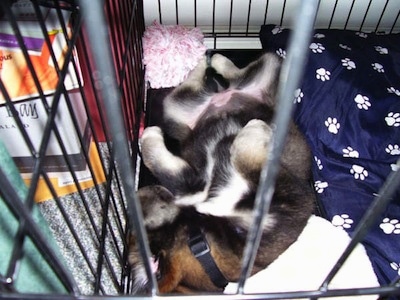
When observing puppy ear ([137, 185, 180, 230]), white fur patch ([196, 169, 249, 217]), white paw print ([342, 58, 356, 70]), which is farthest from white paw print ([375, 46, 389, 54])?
puppy ear ([137, 185, 180, 230])

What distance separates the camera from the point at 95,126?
4.47ft

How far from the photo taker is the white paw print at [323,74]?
140cm

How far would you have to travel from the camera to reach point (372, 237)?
3.76 ft

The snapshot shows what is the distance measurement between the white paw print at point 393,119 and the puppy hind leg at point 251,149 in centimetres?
40

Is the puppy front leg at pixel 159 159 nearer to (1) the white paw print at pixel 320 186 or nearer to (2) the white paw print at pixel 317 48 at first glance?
(1) the white paw print at pixel 320 186

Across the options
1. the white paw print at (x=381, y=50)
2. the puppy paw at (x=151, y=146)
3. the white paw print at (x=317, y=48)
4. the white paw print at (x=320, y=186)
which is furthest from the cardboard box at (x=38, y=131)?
the white paw print at (x=381, y=50)

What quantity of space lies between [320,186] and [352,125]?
22 cm

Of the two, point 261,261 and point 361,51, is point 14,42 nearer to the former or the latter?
point 261,261

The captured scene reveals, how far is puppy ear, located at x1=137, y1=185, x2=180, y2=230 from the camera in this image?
3.49ft

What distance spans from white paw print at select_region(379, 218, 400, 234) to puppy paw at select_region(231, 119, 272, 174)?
1.21 ft

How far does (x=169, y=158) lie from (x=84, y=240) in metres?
0.32

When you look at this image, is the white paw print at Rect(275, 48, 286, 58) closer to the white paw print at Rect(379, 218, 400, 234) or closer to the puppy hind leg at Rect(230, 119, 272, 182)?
the puppy hind leg at Rect(230, 119, 272, 182)

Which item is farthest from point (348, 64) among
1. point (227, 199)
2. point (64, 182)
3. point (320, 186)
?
point (64, 182)

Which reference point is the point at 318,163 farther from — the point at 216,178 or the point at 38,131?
the point at 38,131
